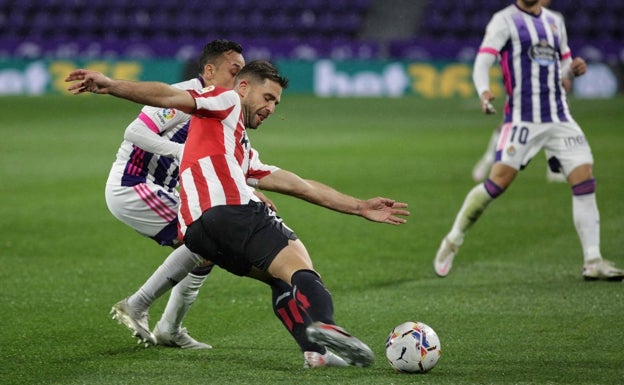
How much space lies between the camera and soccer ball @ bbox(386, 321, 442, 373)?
554cm

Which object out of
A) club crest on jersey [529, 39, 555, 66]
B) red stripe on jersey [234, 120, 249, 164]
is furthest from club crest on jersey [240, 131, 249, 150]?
club crest on jersey [529, 39, 555, 66]

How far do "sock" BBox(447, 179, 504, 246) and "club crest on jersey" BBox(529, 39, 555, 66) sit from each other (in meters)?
1.04

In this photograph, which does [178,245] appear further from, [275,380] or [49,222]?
[49,222]

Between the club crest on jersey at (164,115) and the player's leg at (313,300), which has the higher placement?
the club crest on jersey at (164,115)

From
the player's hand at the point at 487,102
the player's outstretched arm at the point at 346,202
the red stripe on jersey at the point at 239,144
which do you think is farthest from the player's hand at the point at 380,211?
the player's hand at the point at 487,102

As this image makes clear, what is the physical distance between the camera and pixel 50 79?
94.5 ft

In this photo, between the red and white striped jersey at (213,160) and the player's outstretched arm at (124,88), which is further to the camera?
the red and white striped jersey at (213,160)

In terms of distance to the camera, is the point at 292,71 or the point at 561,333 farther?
the point at 292,71

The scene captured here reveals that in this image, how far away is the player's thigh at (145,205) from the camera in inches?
265

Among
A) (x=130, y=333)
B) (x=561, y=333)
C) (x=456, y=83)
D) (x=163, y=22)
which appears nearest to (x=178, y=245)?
(x=130, y=333)

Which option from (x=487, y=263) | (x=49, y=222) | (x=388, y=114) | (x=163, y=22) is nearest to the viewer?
(x=487, y=263)

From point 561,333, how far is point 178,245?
236 centimetres

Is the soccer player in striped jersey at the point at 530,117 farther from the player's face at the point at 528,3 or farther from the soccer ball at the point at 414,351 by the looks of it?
the soccer ball at the point at 414,351

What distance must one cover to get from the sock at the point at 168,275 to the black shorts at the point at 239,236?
922 mm
